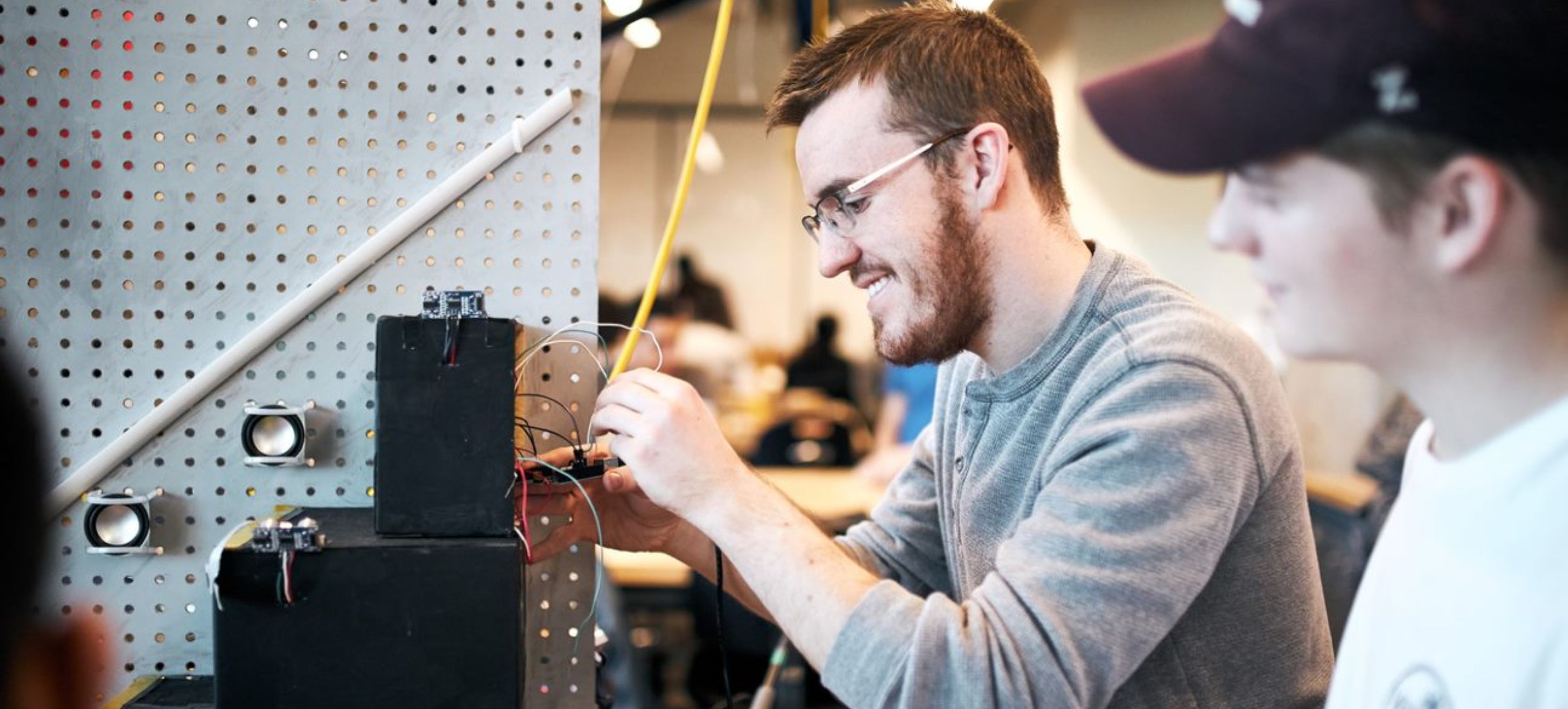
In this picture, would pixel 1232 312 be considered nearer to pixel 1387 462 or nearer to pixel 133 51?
pixel 1387 462

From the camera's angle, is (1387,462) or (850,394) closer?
(1387,462)

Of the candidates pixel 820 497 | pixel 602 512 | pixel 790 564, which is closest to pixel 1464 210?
pixel 790 564

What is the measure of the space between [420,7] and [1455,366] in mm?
1044

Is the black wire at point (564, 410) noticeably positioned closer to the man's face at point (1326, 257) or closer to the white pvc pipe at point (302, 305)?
the white pvc pipe at point (302, 305)

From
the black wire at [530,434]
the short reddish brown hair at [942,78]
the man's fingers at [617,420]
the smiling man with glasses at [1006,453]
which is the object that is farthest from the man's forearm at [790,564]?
the short reddish brown hair at [942,78]

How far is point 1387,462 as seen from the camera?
11.8ft

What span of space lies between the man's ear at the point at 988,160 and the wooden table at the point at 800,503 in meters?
1.57

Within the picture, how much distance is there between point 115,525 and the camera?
4.13 feet

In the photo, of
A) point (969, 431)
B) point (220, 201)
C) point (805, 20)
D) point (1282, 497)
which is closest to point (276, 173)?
point (220, 201)

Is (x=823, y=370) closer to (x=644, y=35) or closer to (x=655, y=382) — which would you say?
(x=644, y=35)

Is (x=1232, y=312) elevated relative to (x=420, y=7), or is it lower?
lower

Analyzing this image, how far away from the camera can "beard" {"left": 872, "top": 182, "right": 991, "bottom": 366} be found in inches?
52.2

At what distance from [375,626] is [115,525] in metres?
0.39

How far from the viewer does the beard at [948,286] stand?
1.33 m
